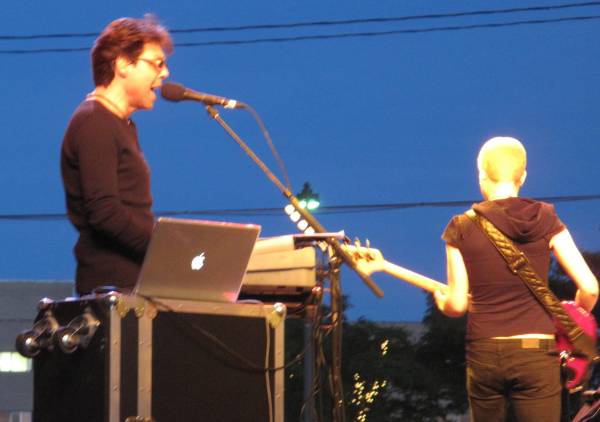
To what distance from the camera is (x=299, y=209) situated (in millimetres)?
5188

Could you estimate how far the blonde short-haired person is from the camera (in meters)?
4.65

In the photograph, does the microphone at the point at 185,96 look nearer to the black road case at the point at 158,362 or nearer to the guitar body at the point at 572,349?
the black road case at the point at 158,362

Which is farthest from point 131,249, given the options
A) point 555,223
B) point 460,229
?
point 555,223

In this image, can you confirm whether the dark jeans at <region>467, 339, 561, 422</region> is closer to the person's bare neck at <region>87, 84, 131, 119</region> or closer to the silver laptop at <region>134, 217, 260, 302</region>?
the silver laptop at <region>134, 217, 260, 302</region>

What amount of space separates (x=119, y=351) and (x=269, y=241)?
989 millimetres

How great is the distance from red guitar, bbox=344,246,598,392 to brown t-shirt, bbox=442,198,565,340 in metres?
0.12

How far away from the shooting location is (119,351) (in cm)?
398

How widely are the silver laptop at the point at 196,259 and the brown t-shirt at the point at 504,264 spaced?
985 mm

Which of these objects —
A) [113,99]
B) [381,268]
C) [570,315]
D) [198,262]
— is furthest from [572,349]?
[113,99]

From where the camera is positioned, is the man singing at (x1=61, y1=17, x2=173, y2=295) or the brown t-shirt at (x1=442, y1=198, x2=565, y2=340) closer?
the man singing at (x1=61, y1=17, x2=173, y2=295)

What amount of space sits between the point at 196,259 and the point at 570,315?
1591 mm

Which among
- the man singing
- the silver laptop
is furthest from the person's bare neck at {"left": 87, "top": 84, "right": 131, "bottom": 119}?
the silver laptop

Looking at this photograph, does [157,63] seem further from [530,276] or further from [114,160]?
[530,276]

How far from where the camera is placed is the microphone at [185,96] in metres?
4.83
